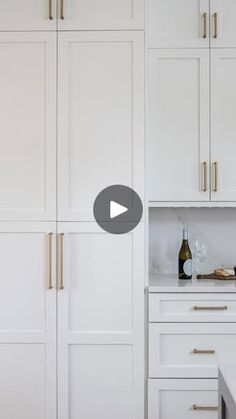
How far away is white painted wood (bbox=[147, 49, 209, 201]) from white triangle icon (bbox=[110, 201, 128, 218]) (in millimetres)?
318

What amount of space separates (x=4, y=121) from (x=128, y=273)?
3.34 ft

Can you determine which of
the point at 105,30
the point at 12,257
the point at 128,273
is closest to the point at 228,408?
the point at 128,273

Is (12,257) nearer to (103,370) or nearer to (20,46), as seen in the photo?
(103,370)

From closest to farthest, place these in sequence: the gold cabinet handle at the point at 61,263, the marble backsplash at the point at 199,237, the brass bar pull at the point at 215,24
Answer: the gold cabinet handle at the point at 61,263 → the brass bar pull at the point at 215,24 → the marble backsplash at the point at 199,237

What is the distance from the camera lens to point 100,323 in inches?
91.1

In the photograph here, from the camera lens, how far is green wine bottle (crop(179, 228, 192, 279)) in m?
2.61

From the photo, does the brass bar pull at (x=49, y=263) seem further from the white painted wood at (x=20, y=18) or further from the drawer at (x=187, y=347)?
the white painted wood at (x=20, y=18)

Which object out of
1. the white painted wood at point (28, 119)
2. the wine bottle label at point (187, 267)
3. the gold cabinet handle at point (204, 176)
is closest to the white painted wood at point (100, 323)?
the white painted wood at point (28, 119)

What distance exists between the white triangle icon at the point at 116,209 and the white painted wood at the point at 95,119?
10 cm

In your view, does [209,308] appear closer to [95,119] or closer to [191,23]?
[95,119]

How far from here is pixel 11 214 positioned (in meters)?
2.31

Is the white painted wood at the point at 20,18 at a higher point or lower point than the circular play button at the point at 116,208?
higher

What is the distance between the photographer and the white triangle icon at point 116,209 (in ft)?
7.60

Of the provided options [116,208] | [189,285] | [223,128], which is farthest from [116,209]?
[223,128]
